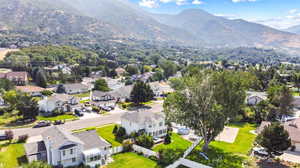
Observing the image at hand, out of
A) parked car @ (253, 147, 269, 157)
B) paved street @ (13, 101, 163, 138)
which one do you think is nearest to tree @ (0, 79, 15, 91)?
paved street @ (13, 101, 163, 138)

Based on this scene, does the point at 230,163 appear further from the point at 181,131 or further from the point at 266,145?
the point at 181,131

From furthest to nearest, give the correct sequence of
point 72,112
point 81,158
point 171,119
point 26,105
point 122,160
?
point 72,112
point 26,105
point 171,119
point 122,160
point 81,158

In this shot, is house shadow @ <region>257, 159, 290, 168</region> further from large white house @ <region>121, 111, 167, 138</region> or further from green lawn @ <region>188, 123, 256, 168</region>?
large white house @ <region>121, 111, 167, 138</region>

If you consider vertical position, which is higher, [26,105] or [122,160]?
[26,105]

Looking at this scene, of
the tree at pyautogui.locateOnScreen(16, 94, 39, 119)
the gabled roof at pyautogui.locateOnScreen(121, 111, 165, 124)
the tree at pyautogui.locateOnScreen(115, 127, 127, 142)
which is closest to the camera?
the tree at pyautogui.locateOnScreen(115, 127, 127, 142)

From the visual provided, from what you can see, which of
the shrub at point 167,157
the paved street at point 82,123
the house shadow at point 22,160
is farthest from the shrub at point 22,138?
the shrub at point 167,157

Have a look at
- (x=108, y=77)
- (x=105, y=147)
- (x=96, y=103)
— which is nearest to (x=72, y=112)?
(x=96, y=103)

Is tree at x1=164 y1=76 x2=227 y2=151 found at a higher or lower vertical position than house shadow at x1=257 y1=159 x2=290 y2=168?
higher
